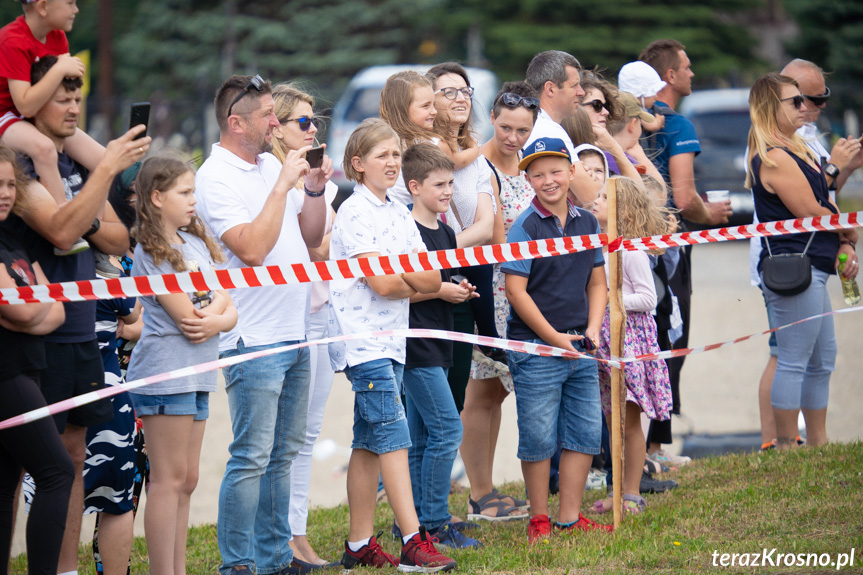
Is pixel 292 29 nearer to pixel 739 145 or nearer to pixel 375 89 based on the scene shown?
pixel 375 89

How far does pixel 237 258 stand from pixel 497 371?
5.48 feet

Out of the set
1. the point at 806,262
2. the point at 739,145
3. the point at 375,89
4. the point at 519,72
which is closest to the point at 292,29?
the point at 519,72

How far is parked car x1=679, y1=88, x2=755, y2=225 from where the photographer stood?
18.1m

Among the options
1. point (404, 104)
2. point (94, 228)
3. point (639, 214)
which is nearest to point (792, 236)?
point (639, 214)

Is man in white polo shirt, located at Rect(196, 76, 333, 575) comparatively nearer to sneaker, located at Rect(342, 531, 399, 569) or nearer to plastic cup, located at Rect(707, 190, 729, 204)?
sneaker, located at Rect(342, 531, 399, 569)

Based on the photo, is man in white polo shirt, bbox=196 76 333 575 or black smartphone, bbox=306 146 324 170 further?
black smartphone, bbox=306 146 324 170

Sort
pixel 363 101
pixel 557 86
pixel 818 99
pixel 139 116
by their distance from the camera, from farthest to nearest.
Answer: pixel 363 101, pixel 818 99, pixel 557 86, pixel 139 116

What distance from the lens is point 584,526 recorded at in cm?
484

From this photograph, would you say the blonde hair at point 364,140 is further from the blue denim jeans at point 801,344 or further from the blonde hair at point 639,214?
the blue denim jeans at point 801,344

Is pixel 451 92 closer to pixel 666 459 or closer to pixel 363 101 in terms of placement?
pixel 666 459

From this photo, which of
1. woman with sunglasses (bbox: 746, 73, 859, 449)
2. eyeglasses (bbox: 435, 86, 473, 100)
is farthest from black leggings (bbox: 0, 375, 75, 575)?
woman with sunglasses (bbox: 746, 73, 859, 449)

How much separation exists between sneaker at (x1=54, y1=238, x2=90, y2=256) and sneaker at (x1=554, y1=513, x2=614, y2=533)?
2.57m

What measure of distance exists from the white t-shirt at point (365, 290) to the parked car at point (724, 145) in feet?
46.5

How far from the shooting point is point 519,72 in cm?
3180
